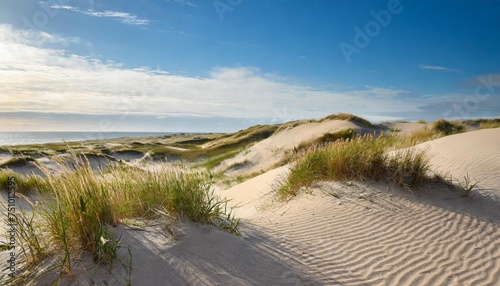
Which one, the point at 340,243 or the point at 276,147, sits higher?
the point at 276,147

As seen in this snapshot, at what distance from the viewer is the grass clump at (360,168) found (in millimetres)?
7895

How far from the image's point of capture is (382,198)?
7.28 meters

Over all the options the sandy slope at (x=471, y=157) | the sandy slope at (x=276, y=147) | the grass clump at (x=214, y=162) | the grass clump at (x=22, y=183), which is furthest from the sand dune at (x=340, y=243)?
the grass clump at (x=214, y=162)

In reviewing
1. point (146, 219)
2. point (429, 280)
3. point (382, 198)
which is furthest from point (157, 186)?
point (382, 198)

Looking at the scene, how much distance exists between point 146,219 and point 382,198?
4954mm

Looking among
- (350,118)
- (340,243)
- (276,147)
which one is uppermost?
(350,118)

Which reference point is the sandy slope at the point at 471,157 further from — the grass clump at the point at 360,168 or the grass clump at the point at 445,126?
the grass clump at the point at 445,126

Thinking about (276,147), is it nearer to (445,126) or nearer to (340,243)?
(445,126)

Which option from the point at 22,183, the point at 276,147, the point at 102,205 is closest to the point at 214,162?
the point at 276,147

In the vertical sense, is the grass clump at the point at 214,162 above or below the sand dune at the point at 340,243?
below

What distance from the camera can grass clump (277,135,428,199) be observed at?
789 centimetres

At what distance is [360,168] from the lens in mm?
8117

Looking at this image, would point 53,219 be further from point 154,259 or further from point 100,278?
point 154,259

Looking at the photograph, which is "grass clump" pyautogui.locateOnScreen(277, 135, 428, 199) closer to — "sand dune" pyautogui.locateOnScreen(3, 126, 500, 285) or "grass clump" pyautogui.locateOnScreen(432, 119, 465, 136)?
"sand dune" pyautogui.locateOnScreen(3, 126, 500, 285)
